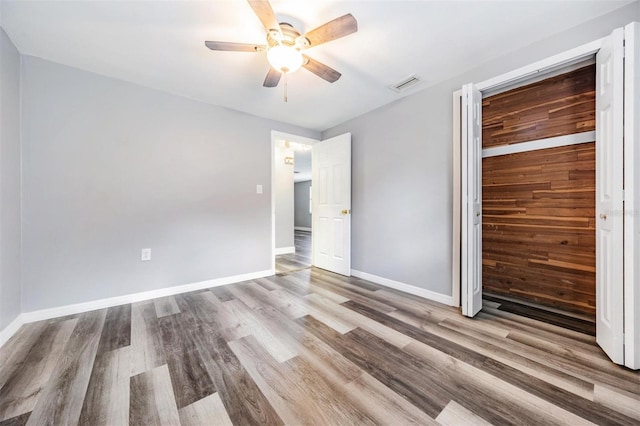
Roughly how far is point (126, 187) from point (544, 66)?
12.9ft

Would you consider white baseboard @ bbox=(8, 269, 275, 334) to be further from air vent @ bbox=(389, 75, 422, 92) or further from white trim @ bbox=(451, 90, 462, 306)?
air vent @ bbox=(389, 75, 422, 92)

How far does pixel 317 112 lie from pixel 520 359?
3.20 metres

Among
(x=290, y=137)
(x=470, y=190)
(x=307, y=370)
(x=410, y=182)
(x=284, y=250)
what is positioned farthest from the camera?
(x=284, y=250)

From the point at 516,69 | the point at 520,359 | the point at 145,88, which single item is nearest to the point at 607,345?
the point at 520,359

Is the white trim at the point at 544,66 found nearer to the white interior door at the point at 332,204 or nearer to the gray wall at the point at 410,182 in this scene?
the gray wall at the point at 410,182

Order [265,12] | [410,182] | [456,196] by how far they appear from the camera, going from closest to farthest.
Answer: [265,12] < [456,196] < [410,182]

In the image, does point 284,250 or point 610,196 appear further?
point 284,250

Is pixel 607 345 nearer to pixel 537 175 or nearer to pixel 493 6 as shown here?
pixel 537 175

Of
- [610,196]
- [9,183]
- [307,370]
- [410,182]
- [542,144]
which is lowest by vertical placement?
[307,370]

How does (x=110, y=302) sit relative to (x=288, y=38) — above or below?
below

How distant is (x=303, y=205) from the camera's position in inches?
413

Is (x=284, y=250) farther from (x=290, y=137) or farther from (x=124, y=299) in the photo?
(x=124, y=299)

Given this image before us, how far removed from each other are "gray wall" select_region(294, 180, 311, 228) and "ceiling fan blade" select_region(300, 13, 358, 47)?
341 inches

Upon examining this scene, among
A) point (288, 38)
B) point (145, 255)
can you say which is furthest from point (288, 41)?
point (145, 255)
